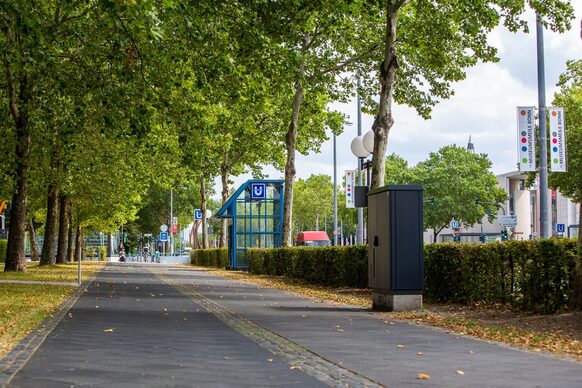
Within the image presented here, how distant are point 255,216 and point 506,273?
1120 inches

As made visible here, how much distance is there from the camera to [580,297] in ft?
43.5

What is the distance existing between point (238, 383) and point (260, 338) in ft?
12.3

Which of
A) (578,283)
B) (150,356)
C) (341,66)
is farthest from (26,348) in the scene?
(341,66)

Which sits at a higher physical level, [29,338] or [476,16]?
[476,16]

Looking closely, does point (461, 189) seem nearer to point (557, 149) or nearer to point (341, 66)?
point (341, 66)

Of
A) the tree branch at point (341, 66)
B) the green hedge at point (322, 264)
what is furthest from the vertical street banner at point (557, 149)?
the green hedge at point (322, 264)

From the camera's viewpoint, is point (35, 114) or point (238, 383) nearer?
point (238, 383)

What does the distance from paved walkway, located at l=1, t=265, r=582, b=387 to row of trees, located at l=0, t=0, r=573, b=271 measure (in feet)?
12.9

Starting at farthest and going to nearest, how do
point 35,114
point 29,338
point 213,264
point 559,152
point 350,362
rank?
point 213,264 < point 559,152 < point 35,114 < point 29,338 < point 350,362

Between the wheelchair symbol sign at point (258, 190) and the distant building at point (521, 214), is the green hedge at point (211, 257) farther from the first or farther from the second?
the distant building at point (521, 214)

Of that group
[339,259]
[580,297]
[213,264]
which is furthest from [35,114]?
[213,264]

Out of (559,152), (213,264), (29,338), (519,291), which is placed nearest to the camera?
(29,338)

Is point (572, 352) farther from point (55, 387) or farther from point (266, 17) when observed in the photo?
point (266, 17)

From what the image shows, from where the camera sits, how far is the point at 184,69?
66.2 feet
